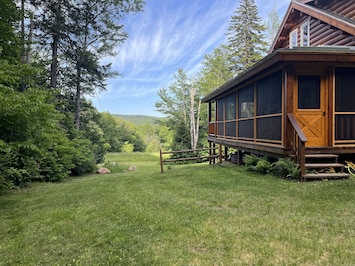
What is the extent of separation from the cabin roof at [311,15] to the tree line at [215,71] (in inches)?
520

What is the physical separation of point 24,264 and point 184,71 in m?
27.7

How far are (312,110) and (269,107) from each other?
1.15 m

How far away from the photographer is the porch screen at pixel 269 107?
695 cm

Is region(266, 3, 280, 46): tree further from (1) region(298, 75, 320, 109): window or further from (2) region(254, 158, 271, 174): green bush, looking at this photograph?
(2) region(254, 158, 271, 174): green bush

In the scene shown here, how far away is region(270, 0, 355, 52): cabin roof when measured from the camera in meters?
8.37

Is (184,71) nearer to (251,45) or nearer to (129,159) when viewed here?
(251,45)

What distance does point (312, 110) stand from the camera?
6.85 m

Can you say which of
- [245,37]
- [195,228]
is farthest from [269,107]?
[245,37]

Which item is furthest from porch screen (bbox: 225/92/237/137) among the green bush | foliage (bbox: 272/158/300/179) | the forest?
the forest

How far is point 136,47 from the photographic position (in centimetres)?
2847

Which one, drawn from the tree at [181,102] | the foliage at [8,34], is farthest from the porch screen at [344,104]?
the tree at [181,102]

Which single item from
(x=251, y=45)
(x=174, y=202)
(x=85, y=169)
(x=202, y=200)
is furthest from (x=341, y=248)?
(x=251, y=45)

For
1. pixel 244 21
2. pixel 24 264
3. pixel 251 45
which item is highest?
pixel 244 21

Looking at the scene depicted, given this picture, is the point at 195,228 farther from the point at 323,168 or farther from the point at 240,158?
the point at 240,158
